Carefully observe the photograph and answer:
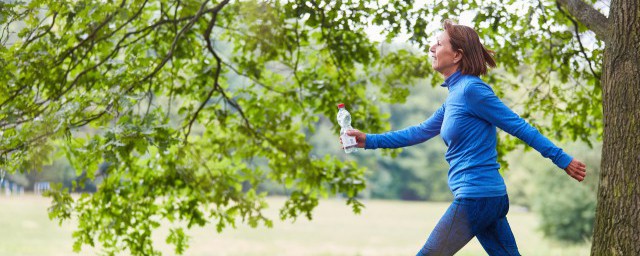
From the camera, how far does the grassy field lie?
3150 cm

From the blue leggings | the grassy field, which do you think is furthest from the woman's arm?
→ the grassy field

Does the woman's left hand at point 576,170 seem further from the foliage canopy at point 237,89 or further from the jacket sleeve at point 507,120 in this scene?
the foliage canopy at point 237,89

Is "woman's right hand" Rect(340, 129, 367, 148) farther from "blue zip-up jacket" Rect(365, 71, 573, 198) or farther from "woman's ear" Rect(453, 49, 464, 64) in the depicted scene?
"woman's ear" Rect(453, 49, 464, 64)

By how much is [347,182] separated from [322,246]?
26.2 m

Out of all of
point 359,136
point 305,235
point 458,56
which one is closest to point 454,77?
point 458,56

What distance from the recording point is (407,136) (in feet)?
13.3

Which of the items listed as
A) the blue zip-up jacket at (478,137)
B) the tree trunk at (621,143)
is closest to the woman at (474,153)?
the blue zip-up jacket at (478,137)

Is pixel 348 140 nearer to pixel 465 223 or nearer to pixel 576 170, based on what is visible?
pixel 465 223

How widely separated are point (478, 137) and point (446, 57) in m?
0.42

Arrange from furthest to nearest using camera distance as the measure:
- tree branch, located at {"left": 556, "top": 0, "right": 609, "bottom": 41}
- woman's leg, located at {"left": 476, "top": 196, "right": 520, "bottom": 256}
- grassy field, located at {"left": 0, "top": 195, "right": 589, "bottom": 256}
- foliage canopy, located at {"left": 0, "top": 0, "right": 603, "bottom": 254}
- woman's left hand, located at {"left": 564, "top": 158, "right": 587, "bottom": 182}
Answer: grassy field, located at {"left": 0, "top": 195, "right": 589, "bottom": 256}
foliage canopy, located at {"left": 0, "top": 0, "right": 603, "bottom": 254}
tree branch, located at {"left": 556, "top": 0, "right": 609, "bottom": 41}
woman's leg, located at {"left": 476, "top": 196, "right": 520, "bottom": 256}
woman's left hand, located at {"left": 564, "top": 158, "right": 587, "bottom": 182}

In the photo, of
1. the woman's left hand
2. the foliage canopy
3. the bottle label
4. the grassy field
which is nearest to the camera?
the woman's left hand

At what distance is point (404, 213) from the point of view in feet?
175

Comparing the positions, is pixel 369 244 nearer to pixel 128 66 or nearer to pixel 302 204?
pixel 302 204

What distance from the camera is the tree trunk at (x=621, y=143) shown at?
4.56m
